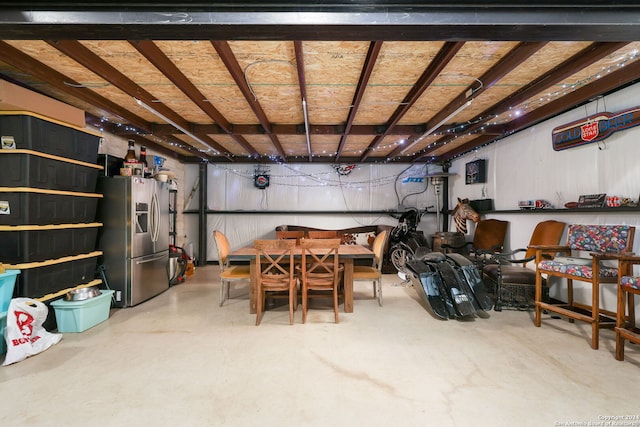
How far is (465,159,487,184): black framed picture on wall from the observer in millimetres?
5574

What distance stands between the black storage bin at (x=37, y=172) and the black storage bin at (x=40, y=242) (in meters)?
0.45

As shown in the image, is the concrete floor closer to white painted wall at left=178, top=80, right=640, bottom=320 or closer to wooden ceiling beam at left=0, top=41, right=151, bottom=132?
white painted wall at left=178, top=80, right=640, bottom=320

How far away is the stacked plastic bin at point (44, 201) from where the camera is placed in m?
2.67

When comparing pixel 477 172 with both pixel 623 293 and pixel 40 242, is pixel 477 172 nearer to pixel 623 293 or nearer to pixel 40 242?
pixel 623 293

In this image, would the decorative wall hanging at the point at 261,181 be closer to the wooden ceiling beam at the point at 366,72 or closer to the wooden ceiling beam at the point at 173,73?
the wooden ceiling beam at the point at 173,73

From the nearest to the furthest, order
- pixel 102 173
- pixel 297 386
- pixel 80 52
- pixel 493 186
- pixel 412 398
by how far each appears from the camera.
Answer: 1. pixel 412 398
2. pixel 297 386
3. pixel 80 52
4. pixel 102 173
5. pixel 493 186

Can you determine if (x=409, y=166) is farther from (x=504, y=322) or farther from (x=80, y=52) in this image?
(x=80, y=52)

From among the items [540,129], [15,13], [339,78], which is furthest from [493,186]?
[15,13]

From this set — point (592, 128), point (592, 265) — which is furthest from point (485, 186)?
point (592, 265)

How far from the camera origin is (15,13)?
63.6 inches

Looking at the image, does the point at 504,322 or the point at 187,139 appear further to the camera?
the point at 187,139

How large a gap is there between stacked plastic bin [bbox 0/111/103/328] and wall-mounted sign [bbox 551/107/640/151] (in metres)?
6.16

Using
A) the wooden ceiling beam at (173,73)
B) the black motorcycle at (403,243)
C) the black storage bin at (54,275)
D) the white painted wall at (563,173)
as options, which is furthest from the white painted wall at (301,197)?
the black storage bin at (54,275)

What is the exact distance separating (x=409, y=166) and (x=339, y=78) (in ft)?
16.0
